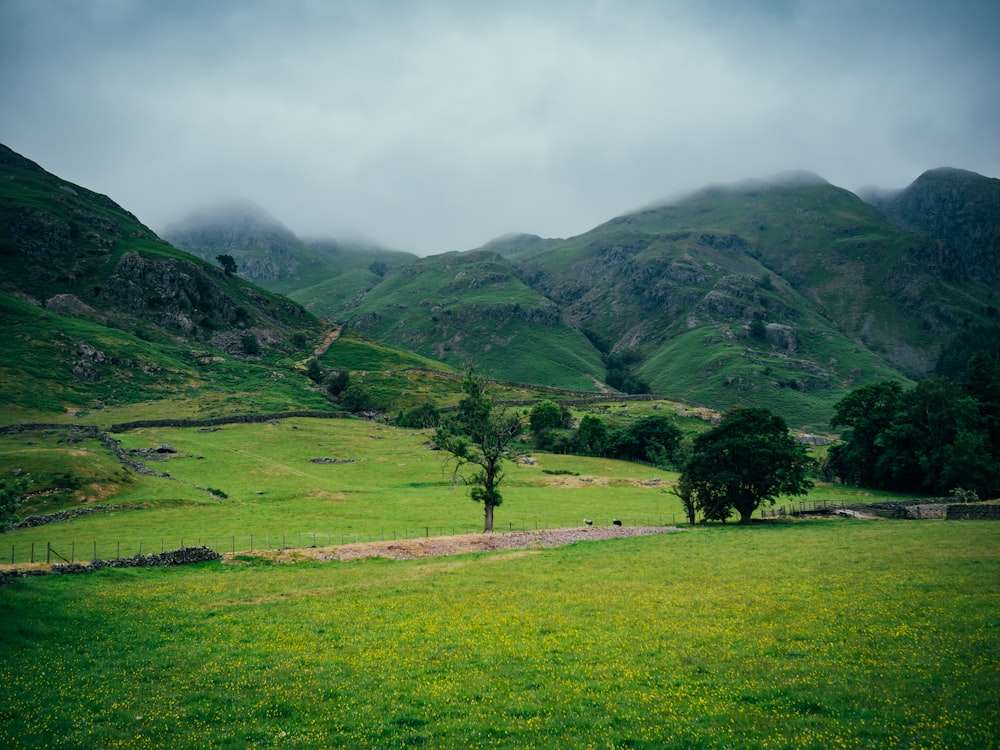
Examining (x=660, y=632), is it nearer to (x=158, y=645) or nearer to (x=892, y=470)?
(x=158, y=645)

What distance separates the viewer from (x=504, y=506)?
3201 inches

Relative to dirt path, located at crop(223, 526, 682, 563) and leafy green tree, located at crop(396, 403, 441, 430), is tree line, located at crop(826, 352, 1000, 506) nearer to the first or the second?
dirt path, located at crop(223, 526, 682, 563)

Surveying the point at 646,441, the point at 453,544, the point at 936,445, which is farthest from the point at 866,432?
the point at 453,544

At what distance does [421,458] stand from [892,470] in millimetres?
86542

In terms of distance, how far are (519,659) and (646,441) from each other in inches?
4853

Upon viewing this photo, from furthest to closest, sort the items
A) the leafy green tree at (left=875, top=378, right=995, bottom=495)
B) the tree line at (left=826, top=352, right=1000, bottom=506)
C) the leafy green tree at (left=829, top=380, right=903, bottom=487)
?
the leafy green tree at (left=829, top=380, right=903, bottom=487)
the tree line at (left=826, top=352, right=1000, bottom=506)
the leafy green tree at (left=875, top=378, right=995, bottom=495)

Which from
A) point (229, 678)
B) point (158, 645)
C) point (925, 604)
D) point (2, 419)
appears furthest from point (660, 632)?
point (2, 419)

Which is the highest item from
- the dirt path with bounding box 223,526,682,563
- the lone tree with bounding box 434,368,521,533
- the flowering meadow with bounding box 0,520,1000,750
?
the lone tree with bounding box 434,368,521,533

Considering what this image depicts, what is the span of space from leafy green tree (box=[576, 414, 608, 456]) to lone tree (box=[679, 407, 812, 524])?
235 feet

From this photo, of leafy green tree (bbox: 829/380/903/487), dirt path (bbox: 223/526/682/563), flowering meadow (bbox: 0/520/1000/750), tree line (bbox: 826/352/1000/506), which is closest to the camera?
flowering meadow (bbox: 0/520/1000/750)

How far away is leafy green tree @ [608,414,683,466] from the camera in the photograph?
5374 inches

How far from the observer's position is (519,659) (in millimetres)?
20516

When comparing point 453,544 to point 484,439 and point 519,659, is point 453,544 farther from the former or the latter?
point 519,659

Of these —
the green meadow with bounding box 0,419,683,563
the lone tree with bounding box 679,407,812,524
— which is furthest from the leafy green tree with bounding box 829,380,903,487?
the lone tree with bounding box 679,407,812,524
